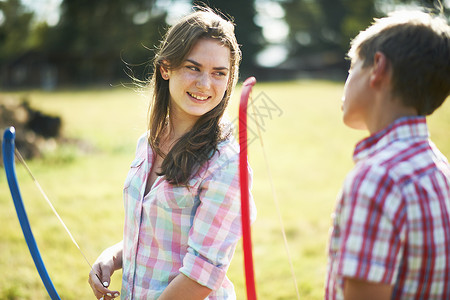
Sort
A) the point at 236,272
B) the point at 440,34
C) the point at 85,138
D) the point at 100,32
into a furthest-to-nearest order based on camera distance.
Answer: the point at 100,32 < the point at 85,138 < the point at 236,272 < the point at 440,34

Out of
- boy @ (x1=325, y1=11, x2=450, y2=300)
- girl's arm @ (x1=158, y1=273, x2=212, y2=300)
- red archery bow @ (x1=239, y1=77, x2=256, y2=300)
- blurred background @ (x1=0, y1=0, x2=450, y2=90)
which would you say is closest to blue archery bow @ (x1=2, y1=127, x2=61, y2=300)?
girl's arm @ (x1=158, y1=273, x2=212, y2=300)

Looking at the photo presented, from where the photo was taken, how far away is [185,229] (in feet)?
5.36

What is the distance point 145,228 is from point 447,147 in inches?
408

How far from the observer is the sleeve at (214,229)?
1.54 metres

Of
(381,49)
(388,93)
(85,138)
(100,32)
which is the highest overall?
(100,32)

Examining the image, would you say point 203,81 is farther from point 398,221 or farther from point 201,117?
point 398,221

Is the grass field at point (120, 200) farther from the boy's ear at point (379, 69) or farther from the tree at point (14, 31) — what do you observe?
the tree at point (14, 31)

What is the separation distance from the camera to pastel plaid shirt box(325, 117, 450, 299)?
1.04 metres

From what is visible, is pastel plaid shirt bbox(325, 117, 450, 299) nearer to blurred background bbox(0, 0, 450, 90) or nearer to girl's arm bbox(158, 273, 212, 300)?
girl's arm bbox(158, 273, 212, 300)

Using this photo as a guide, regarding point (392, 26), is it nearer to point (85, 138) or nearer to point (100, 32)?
point (85, 138)

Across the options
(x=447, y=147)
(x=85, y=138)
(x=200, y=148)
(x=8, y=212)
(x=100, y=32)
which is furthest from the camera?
(x=100, y=32)

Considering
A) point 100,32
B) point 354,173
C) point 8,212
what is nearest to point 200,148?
point 354,173

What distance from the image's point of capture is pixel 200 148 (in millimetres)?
1689

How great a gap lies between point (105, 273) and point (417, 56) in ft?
5.09
